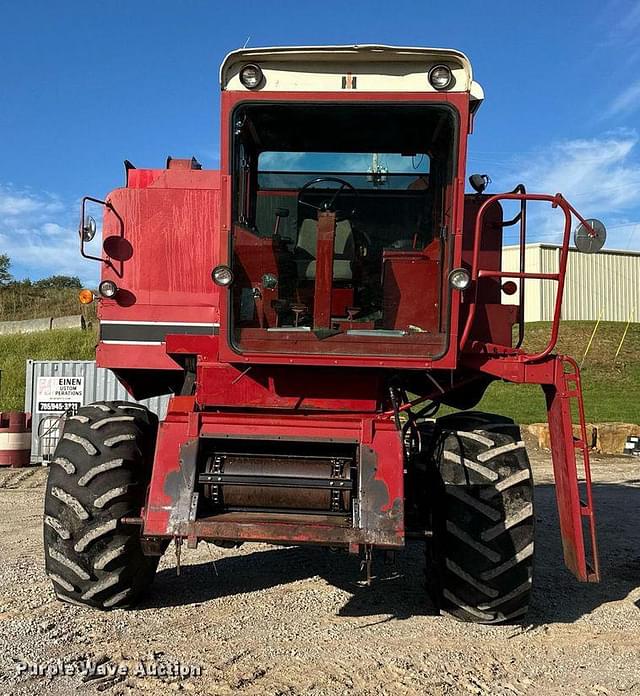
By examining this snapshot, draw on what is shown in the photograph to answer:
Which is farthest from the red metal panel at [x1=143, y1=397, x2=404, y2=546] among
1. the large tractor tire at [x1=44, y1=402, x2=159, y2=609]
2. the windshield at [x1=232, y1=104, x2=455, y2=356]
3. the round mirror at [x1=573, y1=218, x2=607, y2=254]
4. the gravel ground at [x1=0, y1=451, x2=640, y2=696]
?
the round mirror at [x1=573, y1=218, x2=607, y2=254]

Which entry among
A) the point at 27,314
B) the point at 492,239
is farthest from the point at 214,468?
the point at 27,314

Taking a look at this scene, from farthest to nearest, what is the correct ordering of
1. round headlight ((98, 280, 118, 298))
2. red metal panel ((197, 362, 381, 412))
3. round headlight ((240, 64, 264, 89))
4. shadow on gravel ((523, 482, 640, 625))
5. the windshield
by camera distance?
round headlight ((98, 280, 118, 298)) < shadow on gravel ((523, 482, 640, 625)) < red metal panel ((197, 362, 381, 412)) < the windshield < round headlight ((240, 64, 264, 89))

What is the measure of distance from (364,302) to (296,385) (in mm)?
Answer: 748

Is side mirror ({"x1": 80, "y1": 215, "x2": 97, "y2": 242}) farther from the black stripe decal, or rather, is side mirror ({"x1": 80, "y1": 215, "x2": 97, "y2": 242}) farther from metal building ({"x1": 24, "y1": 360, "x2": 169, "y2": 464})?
metal building ({"x1": 24, "y1": 360, "x2": 169, "y2": 464})

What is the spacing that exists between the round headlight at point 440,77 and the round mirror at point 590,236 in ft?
4.10

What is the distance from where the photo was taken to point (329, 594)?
5508 mm

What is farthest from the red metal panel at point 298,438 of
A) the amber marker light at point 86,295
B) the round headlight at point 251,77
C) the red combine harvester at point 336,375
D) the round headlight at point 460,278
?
the round headlight at point 251,77

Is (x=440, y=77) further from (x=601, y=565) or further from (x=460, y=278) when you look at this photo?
(x=601, y=565)

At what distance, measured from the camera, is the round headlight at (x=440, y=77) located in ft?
15.5

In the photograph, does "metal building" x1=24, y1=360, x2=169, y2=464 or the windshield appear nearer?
the windshield

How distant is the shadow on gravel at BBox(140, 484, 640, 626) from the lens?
5.29m

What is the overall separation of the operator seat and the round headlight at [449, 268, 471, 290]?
0.70 meters

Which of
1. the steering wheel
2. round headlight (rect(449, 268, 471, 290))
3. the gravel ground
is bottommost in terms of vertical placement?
the gravel ground

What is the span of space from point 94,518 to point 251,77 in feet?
9.87
